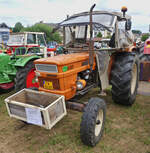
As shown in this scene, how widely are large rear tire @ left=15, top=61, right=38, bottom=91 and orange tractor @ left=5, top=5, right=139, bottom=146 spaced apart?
111 centimetres

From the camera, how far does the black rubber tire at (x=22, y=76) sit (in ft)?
12.5

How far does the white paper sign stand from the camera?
2.15m

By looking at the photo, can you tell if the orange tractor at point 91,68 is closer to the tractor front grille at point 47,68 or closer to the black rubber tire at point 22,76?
the tractor front grille at point 47,68

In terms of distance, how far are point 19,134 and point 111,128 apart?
164 cm

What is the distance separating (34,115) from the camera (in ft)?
7.18

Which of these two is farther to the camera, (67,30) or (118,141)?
(67,30)

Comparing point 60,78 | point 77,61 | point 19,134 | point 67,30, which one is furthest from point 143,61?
point 19,134

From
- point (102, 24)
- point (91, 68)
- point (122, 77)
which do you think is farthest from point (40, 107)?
point (122, 77)

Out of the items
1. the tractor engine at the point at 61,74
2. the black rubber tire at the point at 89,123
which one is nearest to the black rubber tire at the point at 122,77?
the tractor engine at the point at 61,74

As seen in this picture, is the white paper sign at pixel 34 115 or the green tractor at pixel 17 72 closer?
the white paper sign at pixel 34 115

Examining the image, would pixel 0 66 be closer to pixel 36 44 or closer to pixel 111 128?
pixel 36 44

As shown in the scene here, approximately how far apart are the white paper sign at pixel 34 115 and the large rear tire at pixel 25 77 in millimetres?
1692

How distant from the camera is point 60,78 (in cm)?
258

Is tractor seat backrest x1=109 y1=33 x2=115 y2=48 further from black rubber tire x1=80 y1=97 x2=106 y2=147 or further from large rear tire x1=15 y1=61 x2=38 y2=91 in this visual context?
large rear tire x1=15 y1=61 x2=38 y2=91
